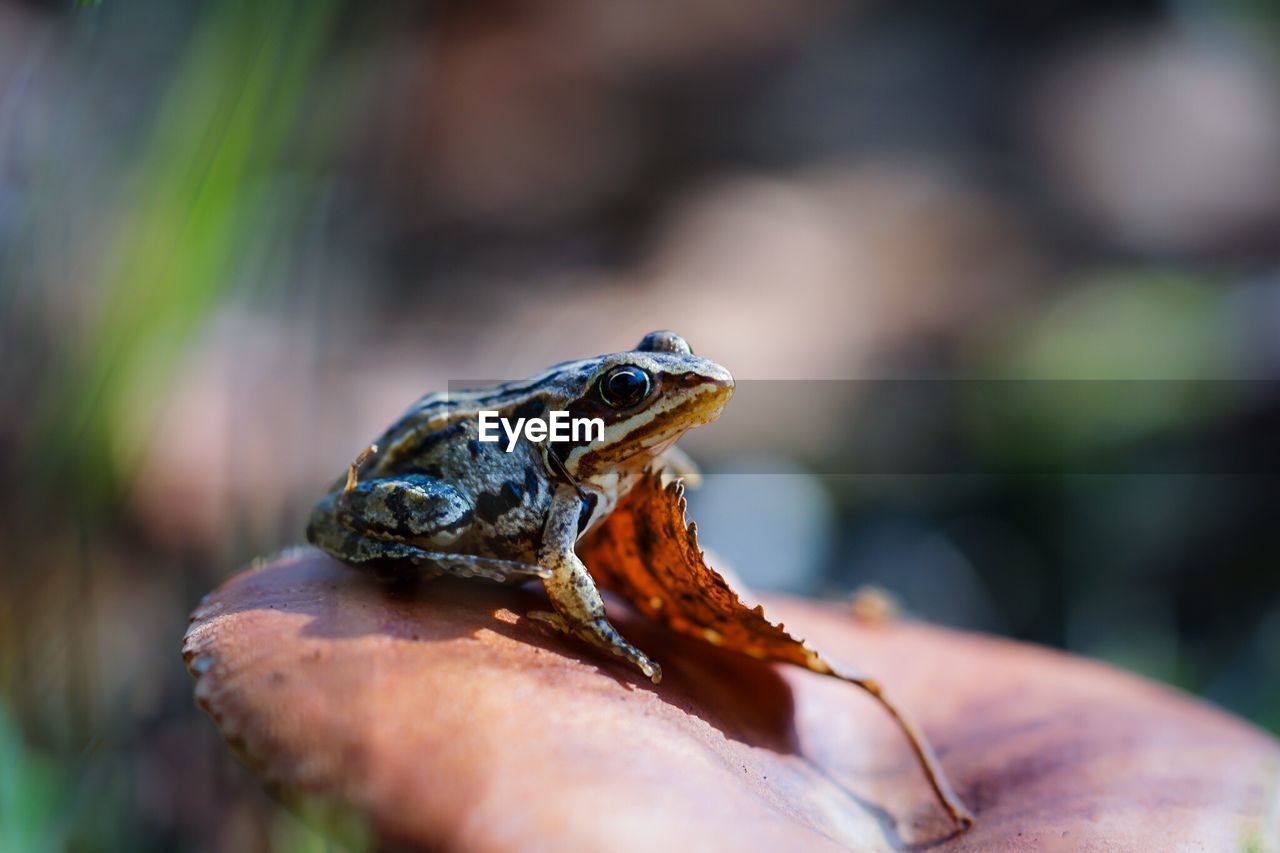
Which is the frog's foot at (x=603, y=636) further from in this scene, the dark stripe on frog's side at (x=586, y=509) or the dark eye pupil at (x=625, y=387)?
the dark eye pupil at (x=625, y=387)

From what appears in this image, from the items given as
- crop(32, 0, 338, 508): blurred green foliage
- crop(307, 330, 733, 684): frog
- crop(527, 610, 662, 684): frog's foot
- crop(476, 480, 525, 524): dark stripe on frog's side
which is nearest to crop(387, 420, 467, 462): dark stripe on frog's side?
crop(307, 330, 733, 684): frog

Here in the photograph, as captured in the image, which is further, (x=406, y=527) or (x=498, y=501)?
(x=498, y=501)

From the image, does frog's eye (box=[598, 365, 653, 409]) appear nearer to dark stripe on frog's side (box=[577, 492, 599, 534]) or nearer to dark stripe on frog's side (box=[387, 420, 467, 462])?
dark stripe on frog's side (box=[577, 492, 599, 534])

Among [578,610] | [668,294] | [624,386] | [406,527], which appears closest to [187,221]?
[406,527]

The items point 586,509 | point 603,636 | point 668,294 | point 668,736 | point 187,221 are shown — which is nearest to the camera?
point 668,736

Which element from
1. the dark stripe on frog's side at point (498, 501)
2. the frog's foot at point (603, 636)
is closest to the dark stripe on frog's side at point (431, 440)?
the dark stripe on frog's side at point (498, 501)

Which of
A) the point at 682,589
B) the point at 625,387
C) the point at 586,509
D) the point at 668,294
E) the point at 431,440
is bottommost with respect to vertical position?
the point at 682,589

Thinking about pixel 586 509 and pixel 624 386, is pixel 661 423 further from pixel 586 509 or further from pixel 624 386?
pixel 586 509
